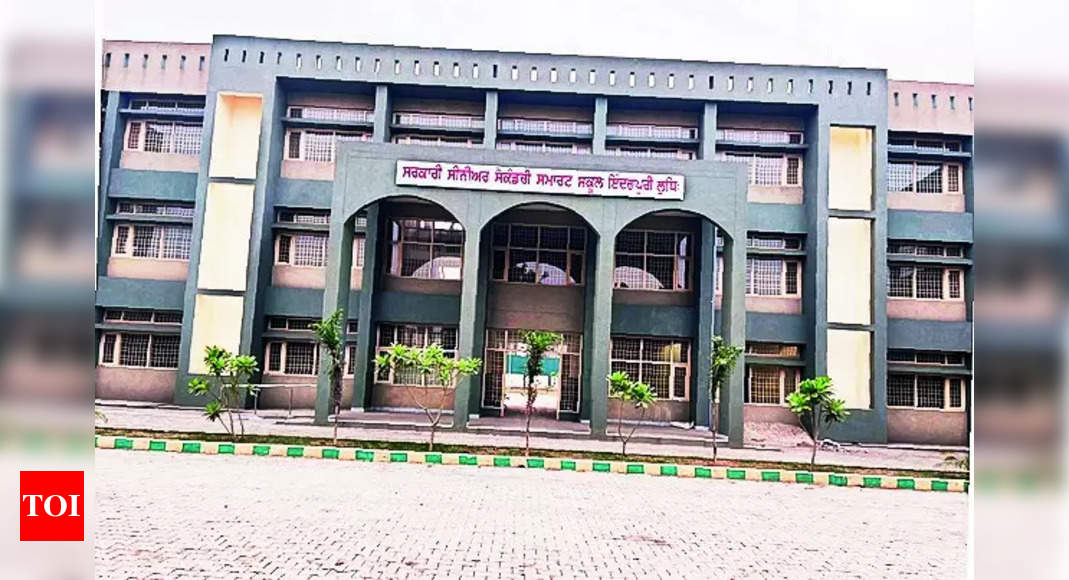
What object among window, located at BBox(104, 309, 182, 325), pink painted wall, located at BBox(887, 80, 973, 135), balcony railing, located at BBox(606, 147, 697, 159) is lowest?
window, located at BBox(104, 309, 182, 325)

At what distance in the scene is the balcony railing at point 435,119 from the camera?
17703mm

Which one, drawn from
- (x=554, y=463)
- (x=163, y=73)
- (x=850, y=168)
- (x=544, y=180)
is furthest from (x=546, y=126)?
(x=554, y=463)

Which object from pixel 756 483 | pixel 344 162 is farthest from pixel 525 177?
pixel 756 483

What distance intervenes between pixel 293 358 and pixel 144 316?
12.7 ft

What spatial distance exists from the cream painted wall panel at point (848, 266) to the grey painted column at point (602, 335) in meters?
6.13

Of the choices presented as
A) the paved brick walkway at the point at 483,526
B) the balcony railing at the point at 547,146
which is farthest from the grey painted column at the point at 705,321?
the paved brick walkway at the point at 483,526

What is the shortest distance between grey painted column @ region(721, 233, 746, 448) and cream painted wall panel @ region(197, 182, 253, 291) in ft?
37.2

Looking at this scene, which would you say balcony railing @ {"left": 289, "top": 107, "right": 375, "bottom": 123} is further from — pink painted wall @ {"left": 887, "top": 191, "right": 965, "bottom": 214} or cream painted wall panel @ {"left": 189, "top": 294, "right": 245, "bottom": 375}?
pink painted wall @ {"left": 887, "top": 191, "right": 965, "bottom": 214}

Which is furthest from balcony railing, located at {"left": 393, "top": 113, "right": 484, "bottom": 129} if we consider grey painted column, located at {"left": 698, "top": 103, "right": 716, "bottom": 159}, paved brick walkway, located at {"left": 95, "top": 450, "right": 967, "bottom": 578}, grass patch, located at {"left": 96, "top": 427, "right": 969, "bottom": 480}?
paved brick walkway, located at {"left": 95, "top": 450, "right": 967, "bottom": 578}

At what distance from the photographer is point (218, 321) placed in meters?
16.9

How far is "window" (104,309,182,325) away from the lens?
17328 mm

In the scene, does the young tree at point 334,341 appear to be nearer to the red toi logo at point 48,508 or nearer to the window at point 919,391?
the red toi logo at point 48,508

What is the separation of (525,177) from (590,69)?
4561 millimetres

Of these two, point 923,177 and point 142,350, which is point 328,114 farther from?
point 923,177
